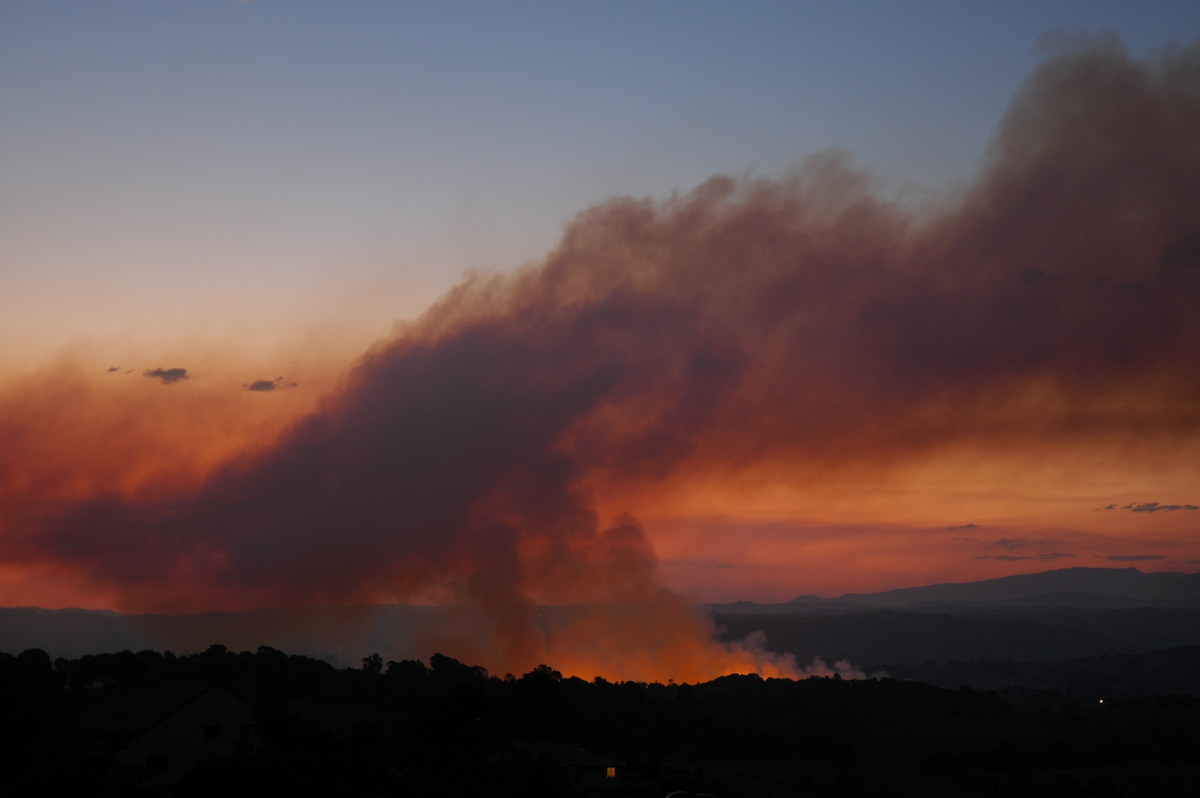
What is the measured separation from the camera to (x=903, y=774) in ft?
456

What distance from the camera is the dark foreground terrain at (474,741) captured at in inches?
Answer: 2472

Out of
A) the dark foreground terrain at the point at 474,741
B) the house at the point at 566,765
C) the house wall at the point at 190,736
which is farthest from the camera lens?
the house at the point at 566,765

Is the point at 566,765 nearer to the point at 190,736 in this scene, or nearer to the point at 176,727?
the point at 190,736

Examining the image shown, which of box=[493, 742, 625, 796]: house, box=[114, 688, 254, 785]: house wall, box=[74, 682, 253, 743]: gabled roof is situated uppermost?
box=[74, 682, 253, 743]: gabled roof

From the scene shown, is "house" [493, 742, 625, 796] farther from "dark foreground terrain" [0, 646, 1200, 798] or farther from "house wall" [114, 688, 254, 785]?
"house wall" [114, 688, 254, 785]

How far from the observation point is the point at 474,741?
77.7 meters

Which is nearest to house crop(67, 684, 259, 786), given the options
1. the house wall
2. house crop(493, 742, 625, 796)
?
the house wall

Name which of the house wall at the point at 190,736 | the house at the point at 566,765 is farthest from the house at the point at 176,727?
the house at the point at 566,765

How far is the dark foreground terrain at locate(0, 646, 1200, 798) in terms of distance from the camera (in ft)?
206

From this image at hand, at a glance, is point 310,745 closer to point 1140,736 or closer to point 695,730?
point 695,730

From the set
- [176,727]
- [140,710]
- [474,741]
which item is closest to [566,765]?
[474,741]

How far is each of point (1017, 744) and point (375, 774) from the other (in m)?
145

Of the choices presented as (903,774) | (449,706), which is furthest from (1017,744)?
(449,706)

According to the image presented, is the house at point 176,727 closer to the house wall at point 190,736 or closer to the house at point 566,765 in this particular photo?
the house wall at point 190,736
